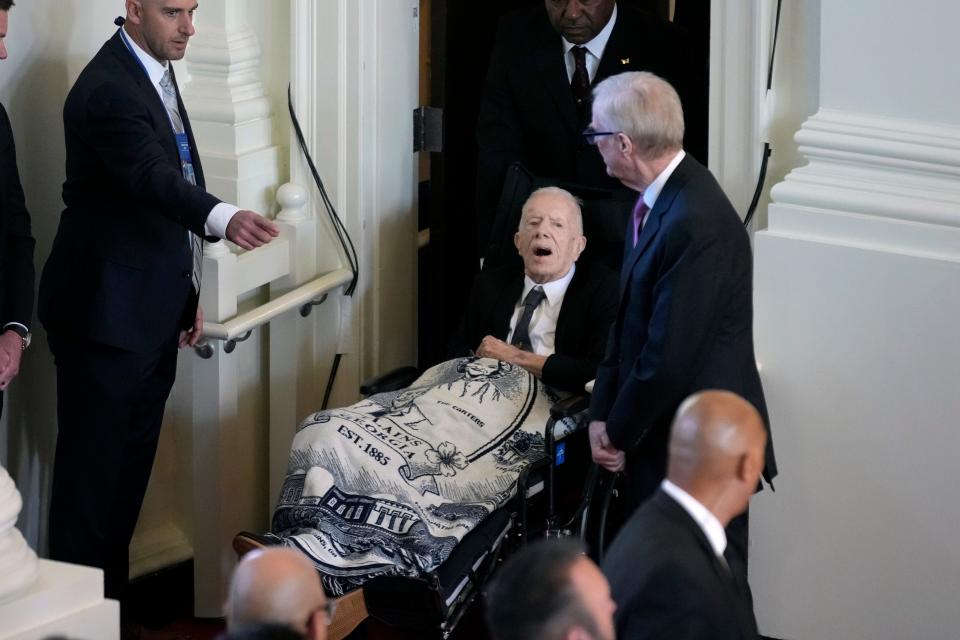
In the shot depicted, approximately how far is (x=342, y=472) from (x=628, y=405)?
2.63ft

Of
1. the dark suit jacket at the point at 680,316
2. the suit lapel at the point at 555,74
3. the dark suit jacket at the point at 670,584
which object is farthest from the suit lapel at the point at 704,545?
the suit lapel at the point at 555,74

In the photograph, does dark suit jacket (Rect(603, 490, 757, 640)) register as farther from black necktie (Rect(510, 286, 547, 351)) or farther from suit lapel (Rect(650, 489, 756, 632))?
black necktie (Rect(510, 286, 547, 351))

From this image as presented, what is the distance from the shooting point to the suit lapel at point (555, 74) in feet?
15.6

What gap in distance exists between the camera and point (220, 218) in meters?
3.70

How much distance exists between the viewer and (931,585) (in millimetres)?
3877

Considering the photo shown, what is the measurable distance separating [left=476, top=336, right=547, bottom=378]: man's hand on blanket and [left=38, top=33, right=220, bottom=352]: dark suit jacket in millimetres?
875

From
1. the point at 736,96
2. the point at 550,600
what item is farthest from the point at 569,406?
the point at 550,600

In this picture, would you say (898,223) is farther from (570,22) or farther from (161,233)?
(161,233)

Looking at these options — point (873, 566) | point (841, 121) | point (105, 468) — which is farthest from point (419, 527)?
point (841, 121)

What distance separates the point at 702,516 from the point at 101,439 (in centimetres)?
209

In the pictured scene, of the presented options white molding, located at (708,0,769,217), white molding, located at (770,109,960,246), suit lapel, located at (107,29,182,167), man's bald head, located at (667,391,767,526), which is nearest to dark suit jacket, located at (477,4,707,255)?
white molding, located at (708,0,769,217)

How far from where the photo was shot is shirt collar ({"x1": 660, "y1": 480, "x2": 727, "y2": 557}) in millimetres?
2367

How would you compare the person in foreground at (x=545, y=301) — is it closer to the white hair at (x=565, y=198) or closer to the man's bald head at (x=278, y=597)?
the white hair at (x=565, y=198)

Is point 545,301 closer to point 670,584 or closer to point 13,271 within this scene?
point 13,271
